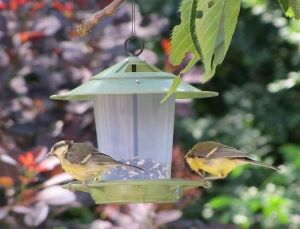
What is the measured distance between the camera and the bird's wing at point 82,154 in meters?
3.16

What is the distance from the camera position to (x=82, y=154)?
3.27m

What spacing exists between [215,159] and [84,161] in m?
0.52

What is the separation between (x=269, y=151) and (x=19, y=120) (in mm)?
3115

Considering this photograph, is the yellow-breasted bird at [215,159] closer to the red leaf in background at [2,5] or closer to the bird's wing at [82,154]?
the bird's wing at [82,154]

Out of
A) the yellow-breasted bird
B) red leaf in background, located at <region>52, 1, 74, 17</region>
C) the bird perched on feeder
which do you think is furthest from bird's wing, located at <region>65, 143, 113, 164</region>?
red leaf in background, located at <region>52, 1, 74, 17</region>

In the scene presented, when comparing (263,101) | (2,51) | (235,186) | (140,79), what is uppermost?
(140,79)

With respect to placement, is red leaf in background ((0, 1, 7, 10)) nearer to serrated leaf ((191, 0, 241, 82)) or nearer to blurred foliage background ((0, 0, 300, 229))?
blurred foliage background ((0, 0, 300, 229))

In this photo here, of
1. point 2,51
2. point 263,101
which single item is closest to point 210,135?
point 263,101

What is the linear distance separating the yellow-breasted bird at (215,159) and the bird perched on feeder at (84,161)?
0.34 metres

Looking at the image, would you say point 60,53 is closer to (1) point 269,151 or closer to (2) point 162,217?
(2) point 162,217

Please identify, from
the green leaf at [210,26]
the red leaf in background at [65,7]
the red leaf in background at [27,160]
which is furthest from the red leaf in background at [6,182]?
the green leaf at [210,26]

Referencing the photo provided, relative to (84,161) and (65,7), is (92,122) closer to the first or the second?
(65,7)

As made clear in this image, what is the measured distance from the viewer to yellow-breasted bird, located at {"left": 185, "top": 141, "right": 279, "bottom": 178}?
343 centimetres

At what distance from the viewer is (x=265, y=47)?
802cm
